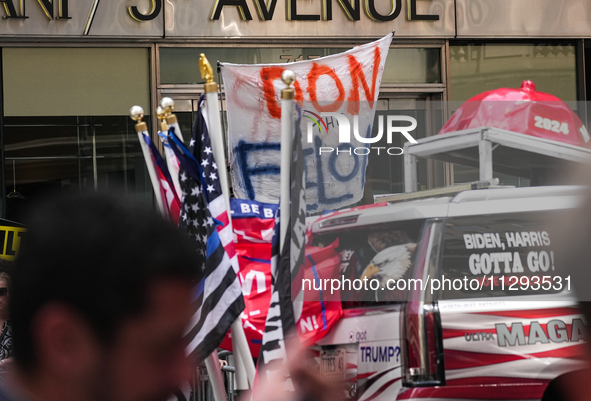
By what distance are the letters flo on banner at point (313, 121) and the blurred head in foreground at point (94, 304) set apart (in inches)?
155

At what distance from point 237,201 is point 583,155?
2261 millimetres

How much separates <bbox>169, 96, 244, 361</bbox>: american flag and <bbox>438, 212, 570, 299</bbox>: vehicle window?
1.14 meters

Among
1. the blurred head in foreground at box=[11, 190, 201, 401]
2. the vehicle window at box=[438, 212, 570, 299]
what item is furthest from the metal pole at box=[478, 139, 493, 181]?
the blurred head in foreground at box=[11, 190, 201, 401]

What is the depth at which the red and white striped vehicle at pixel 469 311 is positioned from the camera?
3.88 m

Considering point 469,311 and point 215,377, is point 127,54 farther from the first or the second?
point 469,311

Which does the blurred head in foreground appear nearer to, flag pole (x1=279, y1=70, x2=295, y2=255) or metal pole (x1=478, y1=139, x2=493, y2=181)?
flag pole (x1=279, y1=70, x2=295, y2=255)

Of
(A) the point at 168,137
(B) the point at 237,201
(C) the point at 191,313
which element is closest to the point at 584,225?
(C) the point at 191,313

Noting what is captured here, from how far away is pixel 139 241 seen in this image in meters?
1.10

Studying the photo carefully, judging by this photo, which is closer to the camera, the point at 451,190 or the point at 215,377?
the point at 451,190

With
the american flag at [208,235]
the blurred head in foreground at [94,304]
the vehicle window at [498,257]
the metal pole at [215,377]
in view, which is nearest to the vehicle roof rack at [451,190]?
the vehicle window at [498,257]

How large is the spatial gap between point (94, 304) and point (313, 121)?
433 centimetres

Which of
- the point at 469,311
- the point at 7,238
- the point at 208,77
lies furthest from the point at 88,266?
the point at 7,238

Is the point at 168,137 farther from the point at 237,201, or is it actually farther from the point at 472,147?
the point at 472,147

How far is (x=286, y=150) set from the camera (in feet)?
13.9
